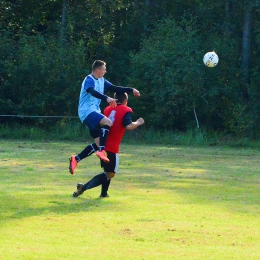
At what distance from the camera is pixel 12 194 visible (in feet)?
35.4

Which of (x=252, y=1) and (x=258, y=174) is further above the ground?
(x=252, y=1)

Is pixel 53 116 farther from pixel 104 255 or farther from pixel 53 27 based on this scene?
pixel 104 255

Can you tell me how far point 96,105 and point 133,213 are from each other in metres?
2.60

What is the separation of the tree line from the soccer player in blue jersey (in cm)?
1834

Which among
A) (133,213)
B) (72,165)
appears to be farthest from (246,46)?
(133,213)

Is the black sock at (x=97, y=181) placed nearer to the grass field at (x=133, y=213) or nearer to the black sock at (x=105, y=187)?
the black sock at (x=105, y=187)

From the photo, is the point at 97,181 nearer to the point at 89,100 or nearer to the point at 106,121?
the point at 106,121

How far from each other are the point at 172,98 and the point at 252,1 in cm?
579

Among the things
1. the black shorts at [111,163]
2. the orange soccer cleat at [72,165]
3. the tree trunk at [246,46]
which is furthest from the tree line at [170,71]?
the black shorts at [111,163]

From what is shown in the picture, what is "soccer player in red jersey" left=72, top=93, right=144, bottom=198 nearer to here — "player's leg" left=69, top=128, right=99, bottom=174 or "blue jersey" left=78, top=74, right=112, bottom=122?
"player's leg" left=69, top=128, right=99, bottom=174

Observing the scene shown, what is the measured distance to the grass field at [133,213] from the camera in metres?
7.01

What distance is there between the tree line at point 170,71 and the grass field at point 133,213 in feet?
43.7

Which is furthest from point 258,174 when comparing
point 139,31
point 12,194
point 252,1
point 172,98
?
point 139,31

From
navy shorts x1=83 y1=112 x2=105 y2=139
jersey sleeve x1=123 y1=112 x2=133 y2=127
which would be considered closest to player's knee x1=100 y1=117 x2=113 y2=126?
jersey sleeve x1=123 y1=112 x2=133 y2=127
